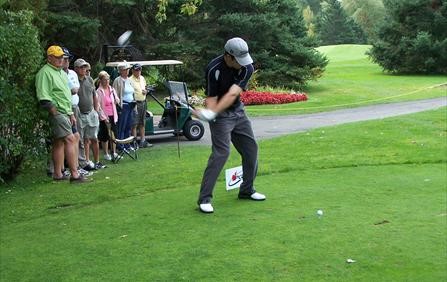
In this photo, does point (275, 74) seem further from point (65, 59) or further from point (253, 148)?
point (253, 148)

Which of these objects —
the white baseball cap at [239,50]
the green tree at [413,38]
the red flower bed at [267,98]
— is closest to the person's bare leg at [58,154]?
the white baseball cap at [239,50]

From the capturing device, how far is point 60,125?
27.3ft

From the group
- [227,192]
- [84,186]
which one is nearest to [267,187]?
[227,192]

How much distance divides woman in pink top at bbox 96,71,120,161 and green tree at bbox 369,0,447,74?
2951cm

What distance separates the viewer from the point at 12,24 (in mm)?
8352

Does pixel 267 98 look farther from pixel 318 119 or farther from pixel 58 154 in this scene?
pixel 58 154

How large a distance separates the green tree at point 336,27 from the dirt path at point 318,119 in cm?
5302

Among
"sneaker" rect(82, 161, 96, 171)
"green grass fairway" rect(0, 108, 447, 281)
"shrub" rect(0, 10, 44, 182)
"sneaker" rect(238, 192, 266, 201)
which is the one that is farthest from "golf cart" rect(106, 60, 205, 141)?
"sneaker" rect(238, 192, 266, 201)

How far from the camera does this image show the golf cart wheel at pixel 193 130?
13727mm

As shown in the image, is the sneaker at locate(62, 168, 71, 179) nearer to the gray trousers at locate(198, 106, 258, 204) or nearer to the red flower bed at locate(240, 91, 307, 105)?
the gray trousers at locate(198, 106, 258, 204)

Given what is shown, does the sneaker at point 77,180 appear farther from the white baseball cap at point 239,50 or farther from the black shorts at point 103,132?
the white baseball cap at point 239,50

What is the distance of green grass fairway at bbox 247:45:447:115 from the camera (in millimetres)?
22000

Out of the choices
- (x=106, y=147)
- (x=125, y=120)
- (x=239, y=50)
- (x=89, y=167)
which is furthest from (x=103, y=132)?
(x=239, y=50)

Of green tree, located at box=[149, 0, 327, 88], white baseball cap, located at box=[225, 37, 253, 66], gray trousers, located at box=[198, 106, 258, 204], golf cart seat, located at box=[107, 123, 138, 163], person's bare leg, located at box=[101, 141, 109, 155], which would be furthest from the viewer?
green tree, located at box=[149, 0, 327, 88]
